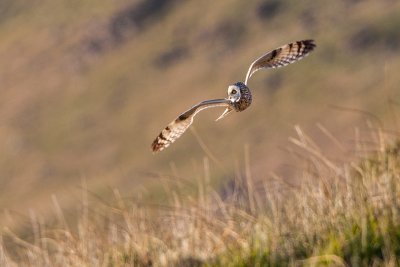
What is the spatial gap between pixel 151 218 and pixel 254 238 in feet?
3.71

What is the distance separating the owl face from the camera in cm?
522

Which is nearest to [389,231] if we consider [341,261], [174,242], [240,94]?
[341,261]

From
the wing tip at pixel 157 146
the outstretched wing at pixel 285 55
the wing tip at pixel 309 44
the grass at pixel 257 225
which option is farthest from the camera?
the wing tip at pixel 309 44

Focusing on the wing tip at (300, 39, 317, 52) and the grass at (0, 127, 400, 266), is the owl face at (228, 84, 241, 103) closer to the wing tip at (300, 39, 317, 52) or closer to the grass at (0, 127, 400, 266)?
the grass at (0, 127, 400, 266)

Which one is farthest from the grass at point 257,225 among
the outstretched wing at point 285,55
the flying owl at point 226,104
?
the flying owl at point 226,104

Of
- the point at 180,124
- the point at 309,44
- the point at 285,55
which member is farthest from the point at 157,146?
the point at 309,44

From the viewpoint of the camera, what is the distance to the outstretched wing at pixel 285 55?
5.83 metres

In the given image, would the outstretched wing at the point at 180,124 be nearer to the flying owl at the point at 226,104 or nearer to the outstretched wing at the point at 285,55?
the flying owl at the point at 226,104

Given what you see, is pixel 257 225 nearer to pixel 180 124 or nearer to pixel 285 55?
pixel 285 55

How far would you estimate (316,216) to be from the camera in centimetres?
603

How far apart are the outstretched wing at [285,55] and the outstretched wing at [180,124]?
456 millimetres

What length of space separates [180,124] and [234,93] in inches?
11.3

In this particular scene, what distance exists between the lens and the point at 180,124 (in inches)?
209

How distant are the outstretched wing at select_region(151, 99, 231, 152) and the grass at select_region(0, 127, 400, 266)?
0.83 metres
